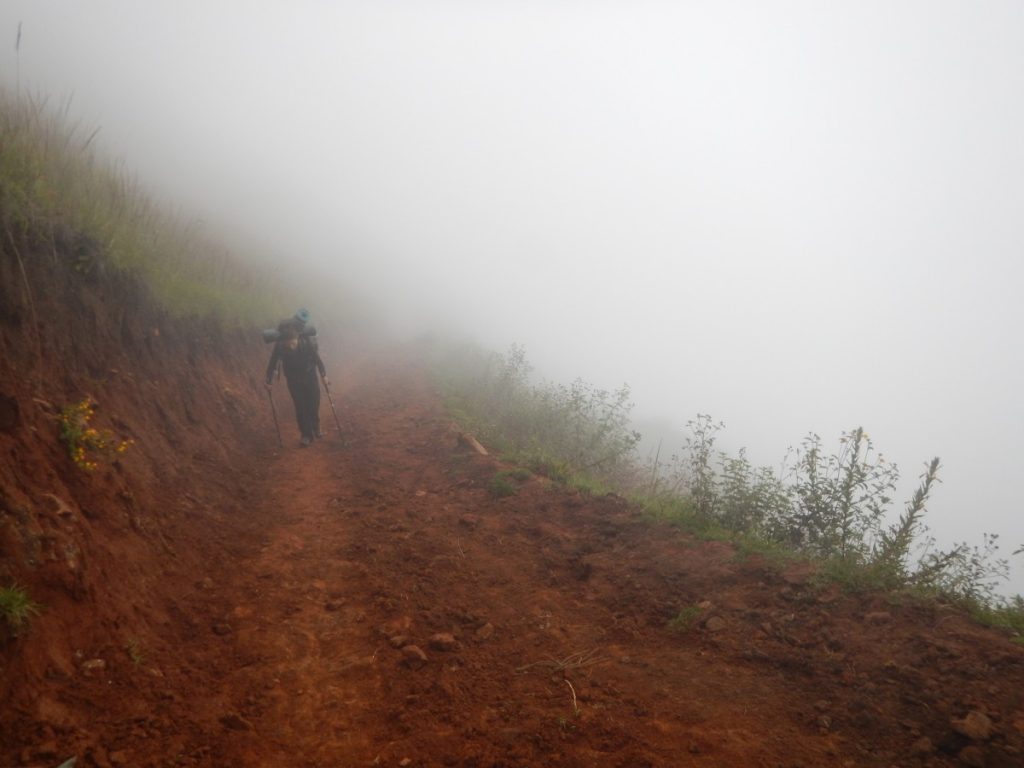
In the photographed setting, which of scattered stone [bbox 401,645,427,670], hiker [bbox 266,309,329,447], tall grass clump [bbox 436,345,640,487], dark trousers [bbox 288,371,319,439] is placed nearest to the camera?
scattered stone [bbox 401,645,427,670]

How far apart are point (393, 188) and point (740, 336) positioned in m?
73.6

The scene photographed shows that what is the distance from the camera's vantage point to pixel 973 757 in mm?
2859

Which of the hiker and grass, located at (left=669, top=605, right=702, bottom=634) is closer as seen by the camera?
grass, located at (left=669, top=605, right=702, bottom=634)

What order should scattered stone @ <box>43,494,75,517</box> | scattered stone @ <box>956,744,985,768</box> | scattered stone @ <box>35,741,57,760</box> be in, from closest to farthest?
scattered stone @ <box>35,741,57,760</box> < scattered stone @ <box>956,744,985,768</box> < scattered stone @ <box>43,494,75,517</box>

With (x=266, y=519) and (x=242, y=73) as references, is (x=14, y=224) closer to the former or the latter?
(x=266, y=519)

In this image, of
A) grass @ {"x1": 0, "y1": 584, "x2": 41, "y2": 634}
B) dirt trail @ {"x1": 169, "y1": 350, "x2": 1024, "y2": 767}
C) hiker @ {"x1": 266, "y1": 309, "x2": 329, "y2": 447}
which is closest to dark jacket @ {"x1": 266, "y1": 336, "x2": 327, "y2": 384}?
hiker @ {"x1": 266, "y1": 309, "x2": 329, "y2": 447}

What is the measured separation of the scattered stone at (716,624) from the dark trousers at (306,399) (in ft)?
24.9

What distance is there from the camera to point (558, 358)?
58.0 meters

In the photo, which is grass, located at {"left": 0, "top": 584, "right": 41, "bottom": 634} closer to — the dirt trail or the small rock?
the dirt trail

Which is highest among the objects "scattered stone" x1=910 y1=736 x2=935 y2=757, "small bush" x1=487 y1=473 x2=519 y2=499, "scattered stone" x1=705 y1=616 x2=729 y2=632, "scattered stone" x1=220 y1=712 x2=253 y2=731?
"scattered stone" x1=910 y1=736 x2=935 y2=757

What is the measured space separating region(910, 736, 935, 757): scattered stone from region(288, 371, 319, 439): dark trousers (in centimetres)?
904

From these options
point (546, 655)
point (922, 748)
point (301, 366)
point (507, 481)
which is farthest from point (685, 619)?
point (301, 366)

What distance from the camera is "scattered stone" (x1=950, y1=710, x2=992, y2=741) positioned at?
2.94 meters

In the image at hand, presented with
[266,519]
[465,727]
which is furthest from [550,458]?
[465,727]
